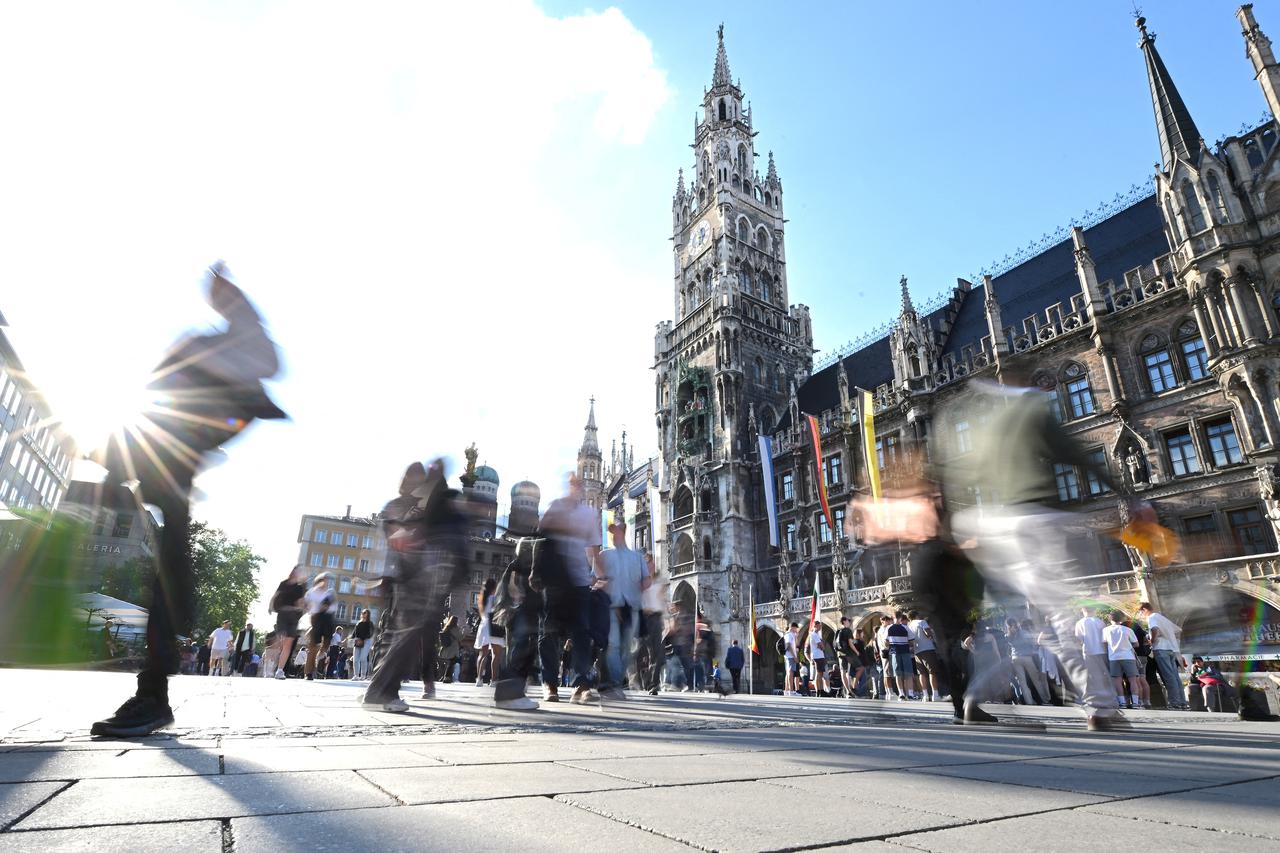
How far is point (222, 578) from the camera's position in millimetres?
53219

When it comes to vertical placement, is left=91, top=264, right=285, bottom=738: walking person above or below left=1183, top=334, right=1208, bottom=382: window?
below

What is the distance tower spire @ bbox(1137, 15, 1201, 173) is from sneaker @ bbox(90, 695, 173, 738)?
2765cm

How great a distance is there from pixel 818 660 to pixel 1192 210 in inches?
701

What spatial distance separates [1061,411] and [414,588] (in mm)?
24410

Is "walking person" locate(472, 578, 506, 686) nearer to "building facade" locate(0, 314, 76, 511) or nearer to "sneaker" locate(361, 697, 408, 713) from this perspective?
"sneaker" locate(361, 697, 408, 713)

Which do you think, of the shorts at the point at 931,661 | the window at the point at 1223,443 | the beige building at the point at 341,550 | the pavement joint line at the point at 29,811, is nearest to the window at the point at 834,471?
the window at the point at 1223,443

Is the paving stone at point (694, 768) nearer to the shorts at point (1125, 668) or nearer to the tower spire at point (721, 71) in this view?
the shorts at point (1125, 668)

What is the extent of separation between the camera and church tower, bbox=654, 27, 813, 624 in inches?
1346

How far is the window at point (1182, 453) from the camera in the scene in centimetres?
1989

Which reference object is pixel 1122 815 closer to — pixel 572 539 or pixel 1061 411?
pixel 572 539

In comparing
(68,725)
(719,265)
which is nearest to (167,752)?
(68,725)

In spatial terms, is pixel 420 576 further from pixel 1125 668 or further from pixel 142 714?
pixel 1125 668

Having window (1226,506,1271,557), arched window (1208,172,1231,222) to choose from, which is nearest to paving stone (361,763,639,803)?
window (1226,506,1271,557)

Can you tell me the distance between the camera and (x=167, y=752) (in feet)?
8.68
